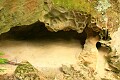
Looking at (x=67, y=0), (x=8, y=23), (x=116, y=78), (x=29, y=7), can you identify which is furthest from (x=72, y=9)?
(x=116, y=78)

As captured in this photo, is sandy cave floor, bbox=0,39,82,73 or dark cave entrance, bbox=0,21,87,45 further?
dark cave entrance, bbox=0,21,87,45

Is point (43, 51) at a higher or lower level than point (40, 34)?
lower

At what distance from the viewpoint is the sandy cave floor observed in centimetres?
398

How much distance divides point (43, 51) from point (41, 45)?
167 millimetres

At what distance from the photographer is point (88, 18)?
3.98 m

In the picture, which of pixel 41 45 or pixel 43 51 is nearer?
pixel 43 51

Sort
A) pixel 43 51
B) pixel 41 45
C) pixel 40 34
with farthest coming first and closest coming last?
pixel 40 34 → pixel 41 45 → pixel 43 51

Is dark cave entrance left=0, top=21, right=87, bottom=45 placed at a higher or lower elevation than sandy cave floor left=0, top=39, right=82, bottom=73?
higher

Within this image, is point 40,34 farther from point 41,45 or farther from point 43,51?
point 43,51

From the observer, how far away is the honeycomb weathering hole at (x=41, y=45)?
4.02 metres

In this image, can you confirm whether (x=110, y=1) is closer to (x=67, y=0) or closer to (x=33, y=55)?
(x=67, y=0)

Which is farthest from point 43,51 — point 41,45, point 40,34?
Result: point 40,34

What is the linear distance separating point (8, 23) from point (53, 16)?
0.65 meters

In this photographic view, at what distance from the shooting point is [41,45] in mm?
4344
